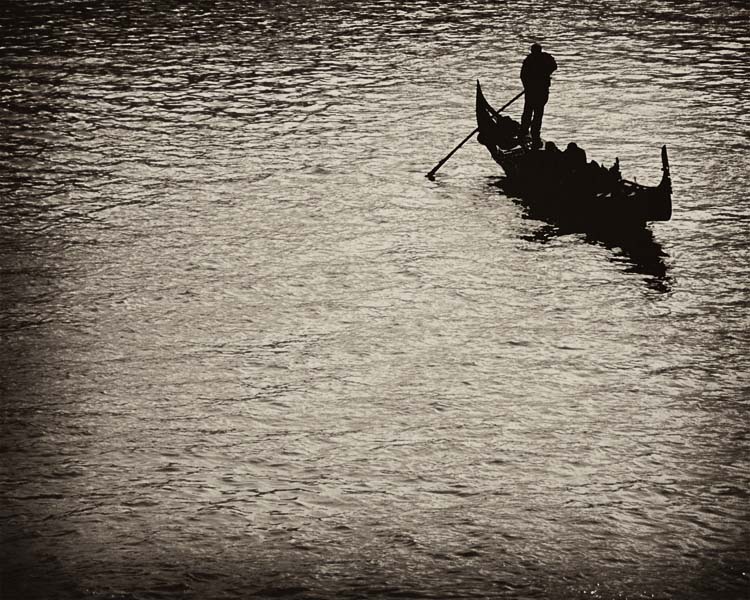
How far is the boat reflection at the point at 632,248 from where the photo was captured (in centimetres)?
1466

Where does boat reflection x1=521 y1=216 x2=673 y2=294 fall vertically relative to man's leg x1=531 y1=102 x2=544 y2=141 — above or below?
below

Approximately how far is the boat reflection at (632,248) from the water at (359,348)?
6 cm

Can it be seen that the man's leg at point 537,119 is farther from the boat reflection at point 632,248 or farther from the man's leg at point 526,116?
the boat reflection at point 632,248

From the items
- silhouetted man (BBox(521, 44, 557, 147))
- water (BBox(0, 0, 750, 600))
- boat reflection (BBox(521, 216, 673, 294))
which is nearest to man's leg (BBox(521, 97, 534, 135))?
silhouetted man (BBox(521, 44, 557, 147))

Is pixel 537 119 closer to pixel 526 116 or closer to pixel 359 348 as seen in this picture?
pixel 526 116

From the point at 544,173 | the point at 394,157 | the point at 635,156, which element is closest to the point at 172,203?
the point at 394,157

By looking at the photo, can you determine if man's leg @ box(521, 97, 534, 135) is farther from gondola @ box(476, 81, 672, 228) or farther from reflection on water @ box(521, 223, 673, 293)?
reflection on water @ box(521, 223, 673, 293)

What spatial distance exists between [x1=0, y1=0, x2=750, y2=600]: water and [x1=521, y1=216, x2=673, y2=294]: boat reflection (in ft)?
0.19

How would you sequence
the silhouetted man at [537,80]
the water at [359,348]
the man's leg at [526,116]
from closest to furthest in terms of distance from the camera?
the water at [359,348]
the silhouetted man at [537,80]
the man's leg at [526,116]

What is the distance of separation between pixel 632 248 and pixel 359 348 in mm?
4658

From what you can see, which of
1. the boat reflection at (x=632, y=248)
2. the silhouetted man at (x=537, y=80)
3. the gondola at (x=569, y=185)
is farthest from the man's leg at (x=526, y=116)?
the boat reflection at (x=632, y=248)

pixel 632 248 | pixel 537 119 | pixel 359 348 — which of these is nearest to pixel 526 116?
pixel 537 119

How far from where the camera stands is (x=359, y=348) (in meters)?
13.0

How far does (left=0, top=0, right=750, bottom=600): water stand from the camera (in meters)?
9.51
